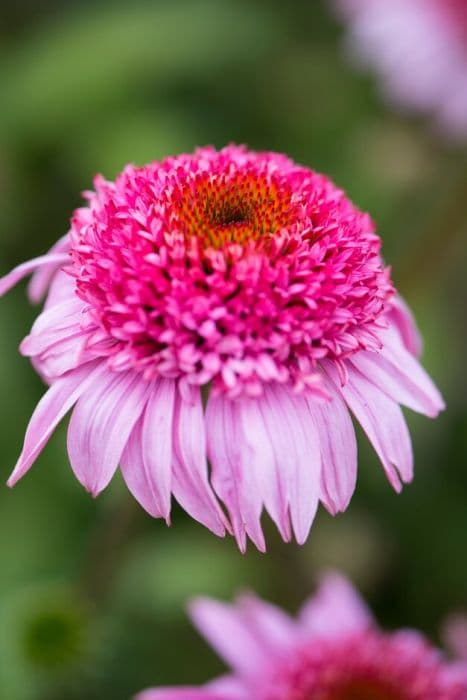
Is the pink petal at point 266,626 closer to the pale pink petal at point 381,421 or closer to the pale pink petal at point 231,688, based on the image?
the pale pink petal at point 231,688

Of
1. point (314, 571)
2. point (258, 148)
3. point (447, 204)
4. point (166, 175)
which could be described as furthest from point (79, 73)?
point (166, 175)

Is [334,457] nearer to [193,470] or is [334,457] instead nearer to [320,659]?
[193,470]

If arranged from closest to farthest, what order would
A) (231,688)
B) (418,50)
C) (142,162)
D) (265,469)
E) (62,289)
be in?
(265,469), (62,289), (231,688), (142,162), (418,50)

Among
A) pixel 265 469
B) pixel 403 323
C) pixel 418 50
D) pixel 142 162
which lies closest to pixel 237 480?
pixel 265 469

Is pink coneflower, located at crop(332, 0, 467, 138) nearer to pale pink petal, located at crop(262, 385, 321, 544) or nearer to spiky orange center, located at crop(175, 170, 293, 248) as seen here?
spiky orange center, located at crop(175, 170, 293, 248)

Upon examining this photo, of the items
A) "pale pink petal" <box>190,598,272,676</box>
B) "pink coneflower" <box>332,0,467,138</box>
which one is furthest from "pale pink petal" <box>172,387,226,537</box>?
"pink coneflower" <box>332,0,467,138</box>

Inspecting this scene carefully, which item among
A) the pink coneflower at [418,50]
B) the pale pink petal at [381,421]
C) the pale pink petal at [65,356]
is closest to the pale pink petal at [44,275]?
the pale pink petal at [65,356]
